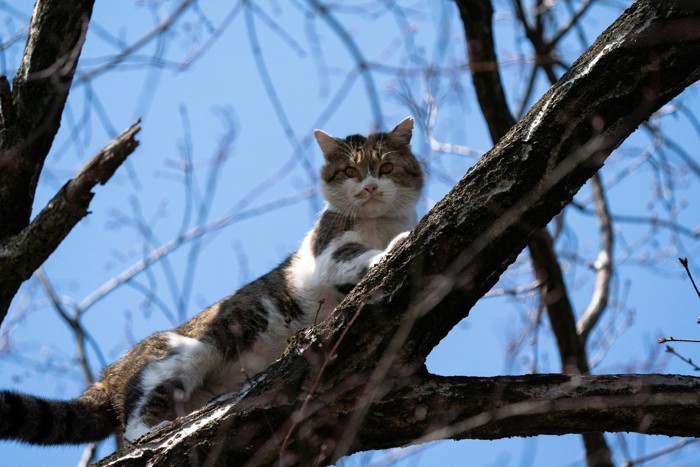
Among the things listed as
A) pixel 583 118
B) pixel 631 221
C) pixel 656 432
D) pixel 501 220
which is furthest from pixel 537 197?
pixel 631 221

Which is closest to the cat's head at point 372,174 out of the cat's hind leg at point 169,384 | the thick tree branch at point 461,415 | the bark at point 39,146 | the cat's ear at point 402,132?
the cat's ear at point 402,132

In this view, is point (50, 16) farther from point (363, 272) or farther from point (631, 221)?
point (631, 221)

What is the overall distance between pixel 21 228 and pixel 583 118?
10.1 feet

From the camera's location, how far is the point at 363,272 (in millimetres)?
4695

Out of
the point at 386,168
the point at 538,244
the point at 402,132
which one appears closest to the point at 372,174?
the point at 386,168

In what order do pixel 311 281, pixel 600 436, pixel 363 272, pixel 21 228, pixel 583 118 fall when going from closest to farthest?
pixel 583 118
pixel 21 228
pixel 363 272
pixel 311 281
pixel 600 436

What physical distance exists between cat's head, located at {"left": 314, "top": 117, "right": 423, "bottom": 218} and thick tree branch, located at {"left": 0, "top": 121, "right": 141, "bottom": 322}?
181cm

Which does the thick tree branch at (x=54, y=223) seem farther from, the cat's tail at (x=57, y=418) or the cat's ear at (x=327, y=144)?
the cat's ear at (x=327, y=144)

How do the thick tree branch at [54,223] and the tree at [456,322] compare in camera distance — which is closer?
the tree at [456,322]

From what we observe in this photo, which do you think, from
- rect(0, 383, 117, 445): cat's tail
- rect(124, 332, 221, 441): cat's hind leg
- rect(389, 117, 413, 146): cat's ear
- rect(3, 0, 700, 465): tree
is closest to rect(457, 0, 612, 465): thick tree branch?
rect(389, 117, 413, 146): cat's ear

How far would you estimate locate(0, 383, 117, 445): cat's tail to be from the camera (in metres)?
4.19

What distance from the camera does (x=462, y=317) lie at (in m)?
3.44

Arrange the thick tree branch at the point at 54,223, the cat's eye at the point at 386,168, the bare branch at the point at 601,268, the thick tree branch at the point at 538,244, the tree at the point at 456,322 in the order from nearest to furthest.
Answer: the tree at the point at 456,322, the thick tree branch at the point at 54,223, the thick tree branch at the point at 538,244, the cat's eye at the point at 386,168, the bare branch at the point at 601,268

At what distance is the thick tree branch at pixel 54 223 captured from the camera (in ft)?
13.6
